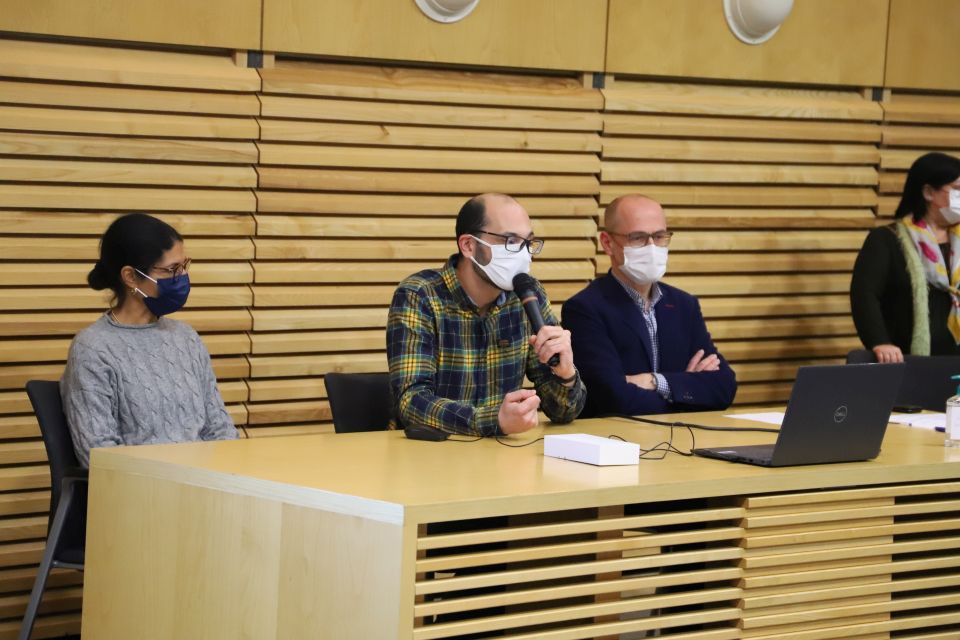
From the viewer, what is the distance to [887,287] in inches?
253

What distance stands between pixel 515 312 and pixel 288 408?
143 cm

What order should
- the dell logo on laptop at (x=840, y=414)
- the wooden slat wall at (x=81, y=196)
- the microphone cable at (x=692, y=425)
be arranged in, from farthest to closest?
the wooden slat wall at (x=81, y=196), the microphone cable at (x=692, y=425), the dell logo on laptop at (x=840, y=414)

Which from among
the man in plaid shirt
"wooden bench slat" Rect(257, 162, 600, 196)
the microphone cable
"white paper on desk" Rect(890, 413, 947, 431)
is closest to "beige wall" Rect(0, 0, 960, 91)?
"wooden bench slat" Rect(257, 162, 600, 196)

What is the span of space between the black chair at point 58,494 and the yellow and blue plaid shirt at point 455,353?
1.05 metres

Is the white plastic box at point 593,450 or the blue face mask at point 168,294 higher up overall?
the blue face mask at point 168,294

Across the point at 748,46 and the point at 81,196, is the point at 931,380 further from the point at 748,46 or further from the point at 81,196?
the point at 81,196

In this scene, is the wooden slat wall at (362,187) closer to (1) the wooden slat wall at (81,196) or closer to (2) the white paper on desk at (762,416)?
(1) the wooden slat wall at (81,196)

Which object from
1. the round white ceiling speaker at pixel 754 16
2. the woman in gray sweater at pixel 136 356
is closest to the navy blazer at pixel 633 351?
the woman in gray sweater at pixel 136 356

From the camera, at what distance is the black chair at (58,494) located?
13.8ft

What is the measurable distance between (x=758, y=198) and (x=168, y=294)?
3.33 metres

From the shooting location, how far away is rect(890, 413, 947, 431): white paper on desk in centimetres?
480

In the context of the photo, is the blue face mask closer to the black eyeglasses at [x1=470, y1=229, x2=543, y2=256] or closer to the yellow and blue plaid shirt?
the yellow and blue plaid shirt

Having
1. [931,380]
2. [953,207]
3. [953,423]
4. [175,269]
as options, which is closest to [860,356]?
[931,380]

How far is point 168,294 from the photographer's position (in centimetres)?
454
